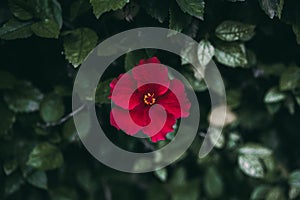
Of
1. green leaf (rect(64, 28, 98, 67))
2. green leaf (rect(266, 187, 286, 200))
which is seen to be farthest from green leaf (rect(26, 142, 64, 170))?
green leaf (rect(266, 187, 286, 200))

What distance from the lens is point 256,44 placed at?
166cm

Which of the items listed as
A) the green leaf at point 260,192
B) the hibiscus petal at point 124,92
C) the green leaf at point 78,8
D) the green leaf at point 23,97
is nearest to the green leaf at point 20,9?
the green leaf at point 78,8

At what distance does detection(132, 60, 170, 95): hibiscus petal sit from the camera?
124 centimetres

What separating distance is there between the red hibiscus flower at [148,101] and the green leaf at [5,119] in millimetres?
431

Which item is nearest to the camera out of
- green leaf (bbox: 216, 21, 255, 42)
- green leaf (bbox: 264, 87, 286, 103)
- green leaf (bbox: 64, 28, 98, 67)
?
green leaf (bbox: 64, 28, 98, 67)

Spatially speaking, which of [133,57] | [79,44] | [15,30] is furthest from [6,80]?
[133,57]

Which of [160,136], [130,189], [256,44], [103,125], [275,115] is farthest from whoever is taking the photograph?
[130,189]

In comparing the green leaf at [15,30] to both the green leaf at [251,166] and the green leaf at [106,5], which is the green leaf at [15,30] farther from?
the green leaf at [251,166]

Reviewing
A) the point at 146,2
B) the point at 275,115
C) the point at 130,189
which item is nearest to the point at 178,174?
the point at 130,189

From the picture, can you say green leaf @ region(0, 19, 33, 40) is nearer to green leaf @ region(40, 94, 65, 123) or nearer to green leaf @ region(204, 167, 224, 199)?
green leaf @ region(40, 94, 65, 123)

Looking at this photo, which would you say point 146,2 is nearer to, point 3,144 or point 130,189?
point 3,144

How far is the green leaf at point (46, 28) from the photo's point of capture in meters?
1.33

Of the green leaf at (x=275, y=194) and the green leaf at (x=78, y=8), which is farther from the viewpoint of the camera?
the green leaf at (x=275, y=194)

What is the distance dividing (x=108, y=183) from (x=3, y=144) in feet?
1.49
